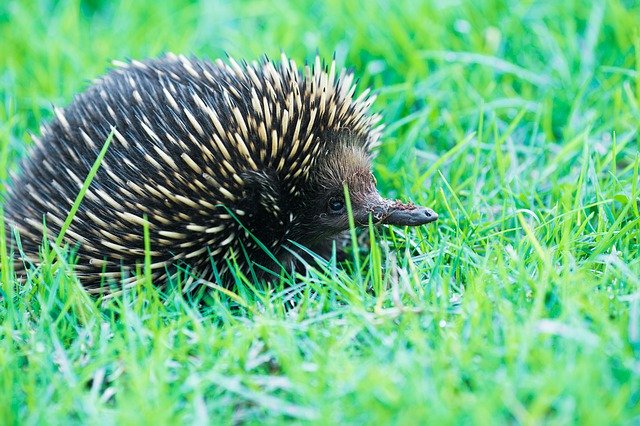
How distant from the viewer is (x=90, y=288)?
8.69ft

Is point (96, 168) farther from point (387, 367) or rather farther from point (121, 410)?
point (387, 367)

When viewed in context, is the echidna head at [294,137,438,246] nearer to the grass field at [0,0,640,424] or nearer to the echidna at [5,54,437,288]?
the echidna at [5,54,437,288]

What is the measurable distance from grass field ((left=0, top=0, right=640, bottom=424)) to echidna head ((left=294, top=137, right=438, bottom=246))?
0.13m

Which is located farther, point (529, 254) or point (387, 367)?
point (529, 254)

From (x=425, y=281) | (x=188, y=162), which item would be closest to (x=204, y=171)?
(x=188, y=162)

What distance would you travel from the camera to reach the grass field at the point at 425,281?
187 centimetres

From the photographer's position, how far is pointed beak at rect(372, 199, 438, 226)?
2467 millimetres

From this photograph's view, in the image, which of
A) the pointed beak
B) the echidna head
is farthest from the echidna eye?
the pointed beak

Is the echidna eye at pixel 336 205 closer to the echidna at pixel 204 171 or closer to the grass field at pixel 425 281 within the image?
the echidna at pixel 204 171

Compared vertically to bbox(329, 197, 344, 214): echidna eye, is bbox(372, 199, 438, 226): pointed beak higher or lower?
lower

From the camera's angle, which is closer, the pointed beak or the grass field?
the grass field

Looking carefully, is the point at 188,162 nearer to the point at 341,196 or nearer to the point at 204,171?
the point at 204,171

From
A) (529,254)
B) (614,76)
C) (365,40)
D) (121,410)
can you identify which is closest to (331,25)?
(365,40)

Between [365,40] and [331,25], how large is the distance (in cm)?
28
